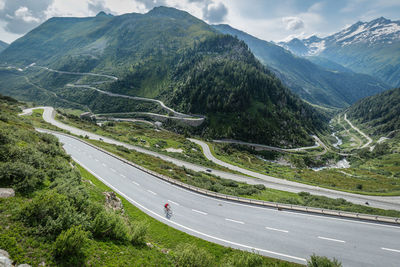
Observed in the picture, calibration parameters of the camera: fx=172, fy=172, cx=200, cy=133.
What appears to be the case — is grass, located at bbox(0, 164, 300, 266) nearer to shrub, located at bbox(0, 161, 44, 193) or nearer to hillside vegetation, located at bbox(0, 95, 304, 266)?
hillside vegetation, located at bbox(0, 95, 304, 266)

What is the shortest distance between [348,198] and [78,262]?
49.0 m

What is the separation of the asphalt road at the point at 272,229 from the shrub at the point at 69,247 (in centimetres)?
1189

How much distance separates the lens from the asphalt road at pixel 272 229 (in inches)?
664

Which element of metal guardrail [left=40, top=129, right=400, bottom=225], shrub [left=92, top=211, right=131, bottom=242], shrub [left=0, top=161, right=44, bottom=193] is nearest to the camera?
shrub [left=92, top=211, right=131, bottom=242]

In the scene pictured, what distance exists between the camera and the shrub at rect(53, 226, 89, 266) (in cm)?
877

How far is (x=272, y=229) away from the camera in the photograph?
20094 millimetres

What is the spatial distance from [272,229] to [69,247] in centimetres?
1960

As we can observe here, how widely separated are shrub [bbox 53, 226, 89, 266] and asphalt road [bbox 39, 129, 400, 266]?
39.0 feet

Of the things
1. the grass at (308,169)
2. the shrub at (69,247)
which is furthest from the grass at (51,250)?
the grass at (308,169)

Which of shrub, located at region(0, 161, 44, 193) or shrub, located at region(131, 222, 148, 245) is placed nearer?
shrub, located at region(0, 161, 44, 193)

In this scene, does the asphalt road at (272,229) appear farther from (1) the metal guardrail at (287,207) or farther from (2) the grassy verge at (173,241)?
(2) the grassy verge at (173,241)

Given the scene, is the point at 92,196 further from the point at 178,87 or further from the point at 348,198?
the point at 178,87

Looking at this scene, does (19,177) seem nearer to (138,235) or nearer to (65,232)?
(65,232)

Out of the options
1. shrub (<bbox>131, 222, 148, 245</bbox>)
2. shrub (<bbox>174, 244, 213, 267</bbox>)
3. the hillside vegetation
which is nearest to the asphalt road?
the hillside vegetation
